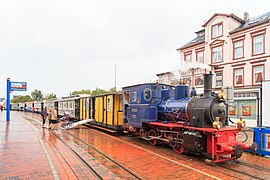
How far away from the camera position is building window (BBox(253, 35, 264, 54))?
61.4ft

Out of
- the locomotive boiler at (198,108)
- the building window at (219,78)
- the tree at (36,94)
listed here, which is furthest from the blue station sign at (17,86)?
the tree at (36,94)

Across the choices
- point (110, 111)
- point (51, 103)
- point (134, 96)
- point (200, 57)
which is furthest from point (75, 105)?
point (200, 57)

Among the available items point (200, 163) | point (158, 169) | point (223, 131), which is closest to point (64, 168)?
point (158, 169)

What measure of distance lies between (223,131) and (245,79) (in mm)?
14321

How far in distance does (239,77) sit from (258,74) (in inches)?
68.7

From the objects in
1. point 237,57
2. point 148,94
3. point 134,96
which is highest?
point 237,57

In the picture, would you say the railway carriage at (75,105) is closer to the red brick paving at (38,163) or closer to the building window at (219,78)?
the red brick paving at (38,163)

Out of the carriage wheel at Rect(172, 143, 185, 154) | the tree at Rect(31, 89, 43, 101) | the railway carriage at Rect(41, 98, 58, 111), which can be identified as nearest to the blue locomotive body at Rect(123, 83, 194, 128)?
the carriage wheel at Rect(172, 143, 185, 154)

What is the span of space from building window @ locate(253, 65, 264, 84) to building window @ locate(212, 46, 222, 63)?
3664 mm

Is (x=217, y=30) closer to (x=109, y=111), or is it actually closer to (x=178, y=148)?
(x=109, y=111)

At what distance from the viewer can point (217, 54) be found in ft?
73.8

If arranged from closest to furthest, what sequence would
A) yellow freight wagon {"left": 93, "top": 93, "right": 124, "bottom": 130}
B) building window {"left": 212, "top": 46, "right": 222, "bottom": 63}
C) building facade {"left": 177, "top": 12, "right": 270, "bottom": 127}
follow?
yellow freight wagon {"left": 93, "top": 93, "right": 124, "bottom": 130} → building facade {"left": 177, "top": 12, "right": 270, "bottom": 127} → building window {"left": 212, "top": 46, "right": 222, "bottom": 63}

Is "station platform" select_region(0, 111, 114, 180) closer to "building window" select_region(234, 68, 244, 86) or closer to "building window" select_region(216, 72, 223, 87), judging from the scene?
"building window" select_region(234, 68, 244, 86)

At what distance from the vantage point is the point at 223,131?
7.29 metres
